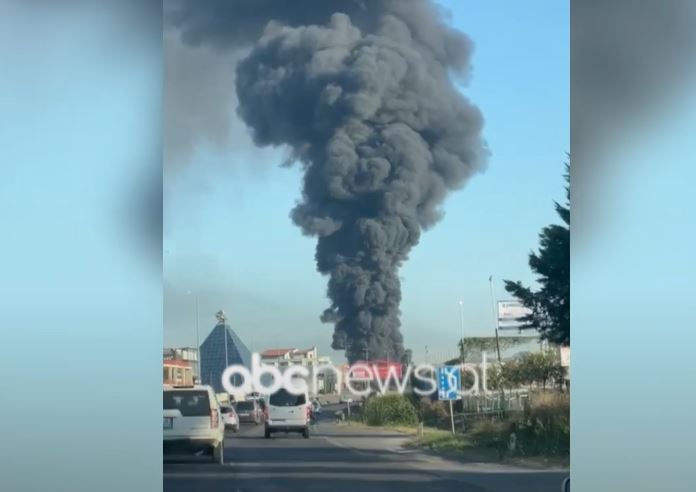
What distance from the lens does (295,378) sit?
189 inches

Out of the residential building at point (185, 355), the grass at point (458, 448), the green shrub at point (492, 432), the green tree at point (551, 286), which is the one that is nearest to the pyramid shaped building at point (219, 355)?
the residential building at point (185, 355)

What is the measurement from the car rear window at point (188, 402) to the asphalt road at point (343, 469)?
0.19m

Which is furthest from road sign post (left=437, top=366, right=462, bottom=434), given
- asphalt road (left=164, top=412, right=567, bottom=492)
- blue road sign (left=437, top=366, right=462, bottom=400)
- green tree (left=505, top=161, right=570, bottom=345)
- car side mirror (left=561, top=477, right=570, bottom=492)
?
car side mirror (left=561, top=477, right=570, bottom=492)

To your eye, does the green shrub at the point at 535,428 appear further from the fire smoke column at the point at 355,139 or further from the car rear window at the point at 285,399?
the car rear window at the point at 285,399

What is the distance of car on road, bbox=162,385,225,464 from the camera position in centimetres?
467

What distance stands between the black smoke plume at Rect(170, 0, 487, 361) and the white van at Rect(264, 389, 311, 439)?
348mm

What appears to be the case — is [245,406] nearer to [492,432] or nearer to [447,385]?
[447,385]

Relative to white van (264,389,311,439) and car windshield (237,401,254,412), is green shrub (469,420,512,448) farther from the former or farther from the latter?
car windshield (237,401,254,412)

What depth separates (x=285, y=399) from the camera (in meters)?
4.86

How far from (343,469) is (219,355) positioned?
0.85 m

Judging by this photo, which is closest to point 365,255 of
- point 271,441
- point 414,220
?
point 414,220

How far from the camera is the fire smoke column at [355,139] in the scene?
485 centimetres

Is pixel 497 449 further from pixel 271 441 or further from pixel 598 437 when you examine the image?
pixel 271 441

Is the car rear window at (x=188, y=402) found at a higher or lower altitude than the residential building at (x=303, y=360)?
lower
